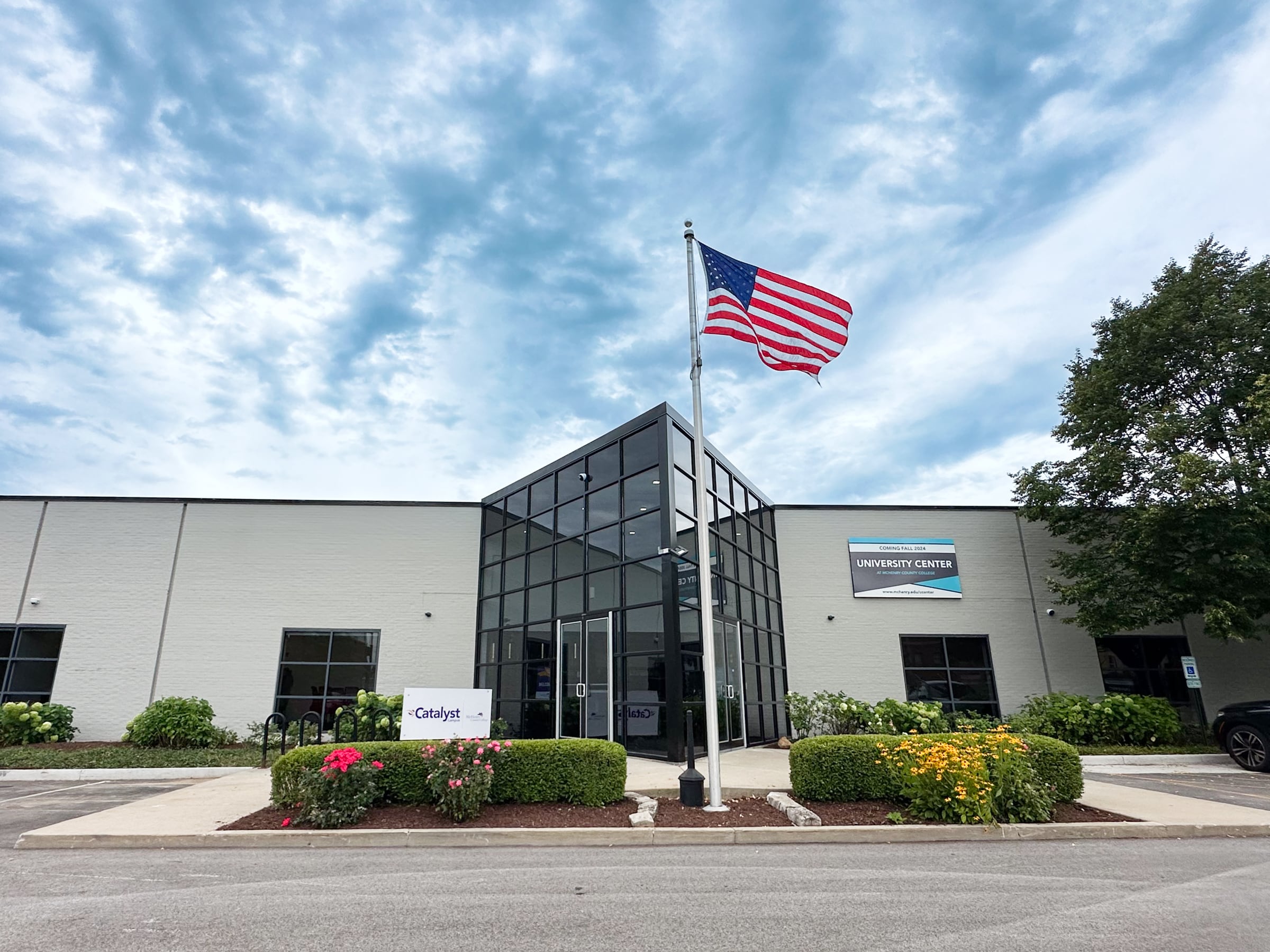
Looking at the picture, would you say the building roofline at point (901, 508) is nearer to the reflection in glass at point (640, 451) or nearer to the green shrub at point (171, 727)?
the reflection in glass at point (640, 451)

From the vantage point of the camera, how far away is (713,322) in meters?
9.37

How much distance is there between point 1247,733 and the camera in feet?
41.0

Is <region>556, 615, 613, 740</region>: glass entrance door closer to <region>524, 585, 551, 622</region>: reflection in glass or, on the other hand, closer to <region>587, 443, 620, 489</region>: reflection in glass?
<region>524, 585, 551, 622</region>: reflection in glass

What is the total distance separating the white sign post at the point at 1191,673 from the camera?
1567 centimetres

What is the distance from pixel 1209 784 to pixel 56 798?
692 inches

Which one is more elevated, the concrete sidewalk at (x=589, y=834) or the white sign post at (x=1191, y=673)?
the white sign post at (x=1191, y=673)

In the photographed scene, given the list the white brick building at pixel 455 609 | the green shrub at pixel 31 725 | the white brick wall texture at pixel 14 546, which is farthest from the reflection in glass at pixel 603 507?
the white brick wall texture at pixel 14 546

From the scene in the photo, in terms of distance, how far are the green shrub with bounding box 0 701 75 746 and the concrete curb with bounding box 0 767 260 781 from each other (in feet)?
9.74

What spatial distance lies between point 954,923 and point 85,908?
6.13 meters

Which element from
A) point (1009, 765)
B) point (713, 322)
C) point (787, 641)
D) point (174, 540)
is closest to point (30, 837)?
point (713, 322)

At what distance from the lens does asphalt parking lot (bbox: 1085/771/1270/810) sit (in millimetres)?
9555

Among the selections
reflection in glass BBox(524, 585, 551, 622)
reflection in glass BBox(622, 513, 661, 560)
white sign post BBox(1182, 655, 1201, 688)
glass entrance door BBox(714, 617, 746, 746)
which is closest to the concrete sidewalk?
glass entrance door BBox(714, 617, 746, 746)

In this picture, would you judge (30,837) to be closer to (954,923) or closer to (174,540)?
(954,923)

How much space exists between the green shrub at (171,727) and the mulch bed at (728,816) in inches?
454
